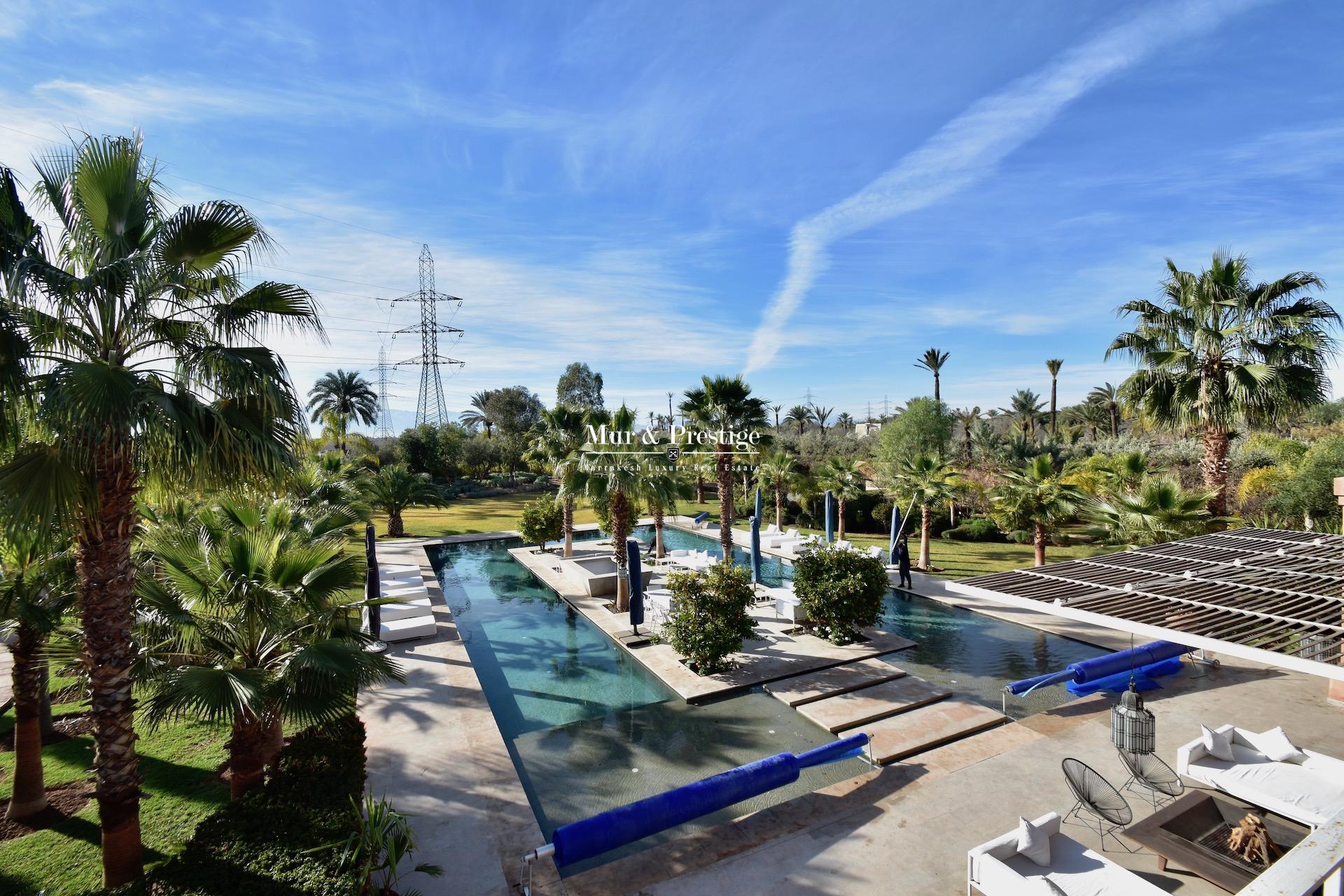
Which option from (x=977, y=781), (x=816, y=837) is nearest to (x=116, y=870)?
(x=816, y=837)

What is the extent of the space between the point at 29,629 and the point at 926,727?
35.6 ft

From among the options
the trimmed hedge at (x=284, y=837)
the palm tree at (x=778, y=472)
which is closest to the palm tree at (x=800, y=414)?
the palm tree at (x=778, y=472)

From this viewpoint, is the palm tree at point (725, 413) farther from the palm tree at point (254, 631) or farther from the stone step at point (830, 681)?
the palm tree at point (254, 631)

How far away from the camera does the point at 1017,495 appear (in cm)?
1764

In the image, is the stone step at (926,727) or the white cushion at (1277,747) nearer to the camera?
the white cushion at (1277,747)

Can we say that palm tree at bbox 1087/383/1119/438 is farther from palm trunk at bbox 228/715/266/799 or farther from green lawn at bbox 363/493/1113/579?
palm trunk at bbox 228/715/266/799

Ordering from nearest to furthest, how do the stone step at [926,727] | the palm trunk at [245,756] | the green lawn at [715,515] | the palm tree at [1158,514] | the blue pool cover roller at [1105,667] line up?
the palm trunk at [245,756]
the stone step at [926,727]
the blue pool cover roller at [1105,667]
the palm tree at [1158,514]
the green lawn at [715,515]

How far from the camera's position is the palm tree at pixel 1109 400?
2023 inches

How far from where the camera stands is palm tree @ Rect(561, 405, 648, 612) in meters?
15.5

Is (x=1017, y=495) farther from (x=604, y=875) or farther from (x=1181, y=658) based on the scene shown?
(x=604, y=875)

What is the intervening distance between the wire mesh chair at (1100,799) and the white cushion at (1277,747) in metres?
2.11

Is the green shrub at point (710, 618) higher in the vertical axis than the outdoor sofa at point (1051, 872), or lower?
higher

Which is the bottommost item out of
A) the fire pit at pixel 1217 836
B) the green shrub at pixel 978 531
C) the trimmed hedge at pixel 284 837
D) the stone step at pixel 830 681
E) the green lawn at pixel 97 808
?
the green lawn at pixel 97 808

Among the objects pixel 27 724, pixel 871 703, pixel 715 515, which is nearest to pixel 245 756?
pixel 27 724
